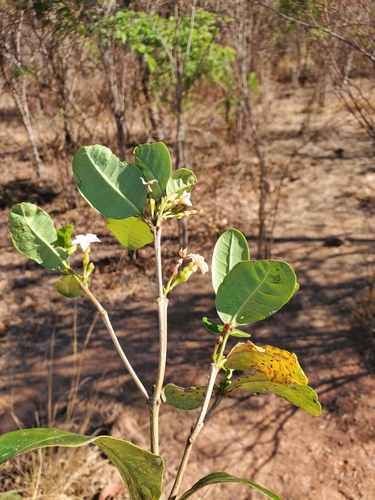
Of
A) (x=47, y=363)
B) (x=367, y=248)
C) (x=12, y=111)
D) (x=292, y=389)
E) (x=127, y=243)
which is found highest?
(x=127, y=243)

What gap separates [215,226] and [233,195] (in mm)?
627

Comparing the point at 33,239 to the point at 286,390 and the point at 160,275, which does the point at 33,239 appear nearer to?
the point at 160,275

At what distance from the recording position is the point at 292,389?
73cm

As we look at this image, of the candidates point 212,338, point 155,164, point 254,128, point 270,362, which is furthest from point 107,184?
point 254,128

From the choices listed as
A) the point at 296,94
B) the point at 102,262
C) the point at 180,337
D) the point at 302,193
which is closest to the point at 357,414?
the point at 180,337

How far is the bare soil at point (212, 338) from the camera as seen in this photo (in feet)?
7.14

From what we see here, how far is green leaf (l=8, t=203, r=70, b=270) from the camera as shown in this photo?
0.69 metres

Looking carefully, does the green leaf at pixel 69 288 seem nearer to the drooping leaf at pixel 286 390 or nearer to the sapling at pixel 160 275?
the sapling at pixel 160 275

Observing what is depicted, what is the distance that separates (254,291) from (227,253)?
0.42ft

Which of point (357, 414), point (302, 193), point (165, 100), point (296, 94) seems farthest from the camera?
point (296, 94)

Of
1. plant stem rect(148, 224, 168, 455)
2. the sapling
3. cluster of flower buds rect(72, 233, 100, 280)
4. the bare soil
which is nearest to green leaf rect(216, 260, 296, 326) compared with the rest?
the sapling

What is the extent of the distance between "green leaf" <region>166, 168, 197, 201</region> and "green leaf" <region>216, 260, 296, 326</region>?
0.15m

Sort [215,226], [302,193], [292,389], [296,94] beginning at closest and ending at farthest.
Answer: [292,389] < [215,226] < [302,193] < [296,94]

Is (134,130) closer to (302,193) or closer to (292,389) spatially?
(302,193)
